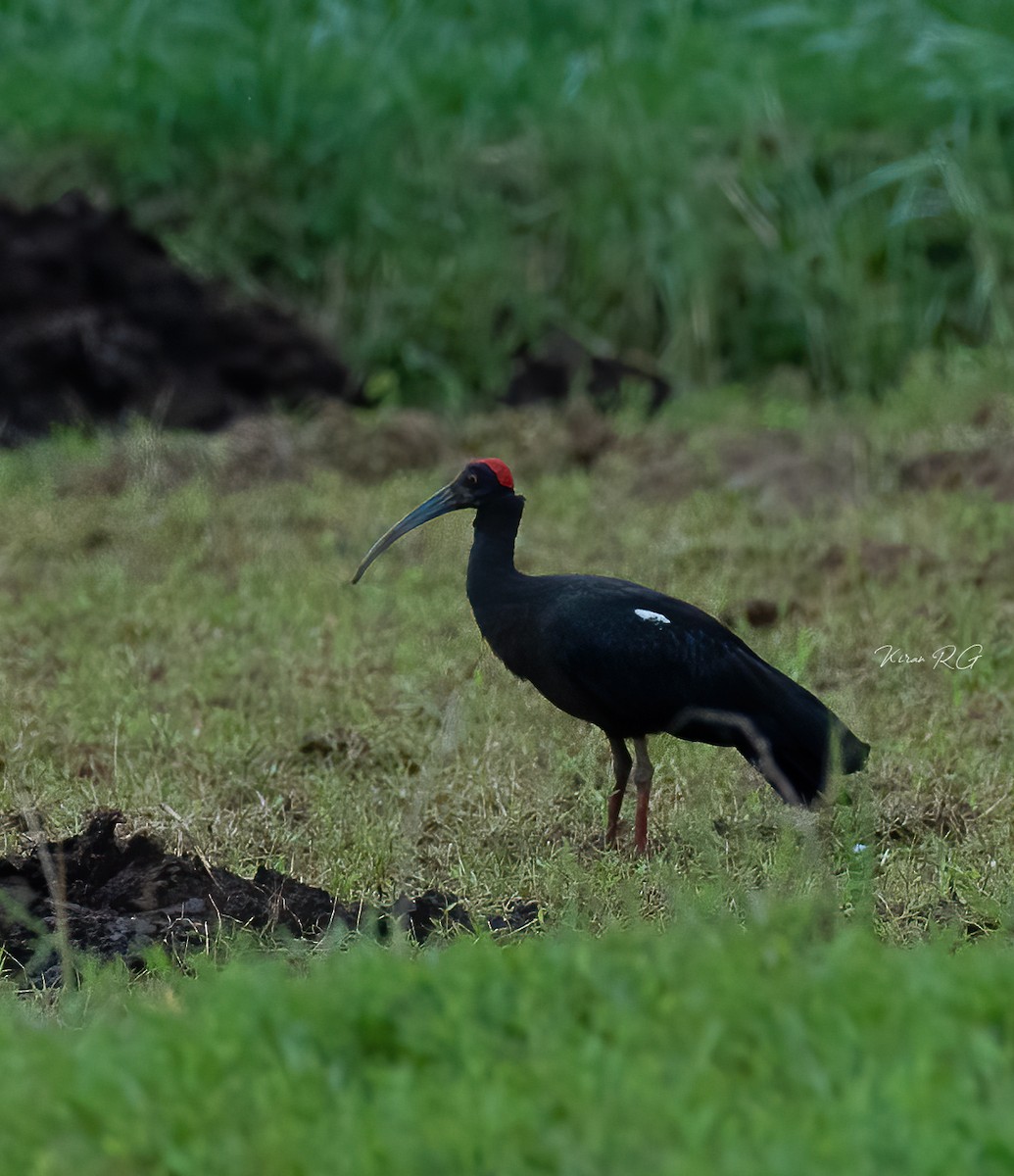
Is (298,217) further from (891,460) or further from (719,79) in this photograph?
(891,460)

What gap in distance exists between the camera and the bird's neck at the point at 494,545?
16.0 ft

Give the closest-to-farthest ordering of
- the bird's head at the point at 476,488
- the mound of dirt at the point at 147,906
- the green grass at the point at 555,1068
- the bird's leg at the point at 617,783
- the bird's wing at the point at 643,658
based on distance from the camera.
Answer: the green grass at the point at 555,1068
the mound of dirt at the point at 147,906
the bird's wing at the point at 643,658
the bird's leg at the point at 617,783
the bird's head at the point at 476,488

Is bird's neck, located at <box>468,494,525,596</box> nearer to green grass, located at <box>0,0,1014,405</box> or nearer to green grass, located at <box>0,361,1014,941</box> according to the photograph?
green grass, located at <box>0,361,1014,941</box>

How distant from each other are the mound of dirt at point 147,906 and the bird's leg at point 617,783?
479 mm

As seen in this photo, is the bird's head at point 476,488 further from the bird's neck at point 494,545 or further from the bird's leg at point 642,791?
the bird's leg at point 642,791

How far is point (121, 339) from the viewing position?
10.0 m

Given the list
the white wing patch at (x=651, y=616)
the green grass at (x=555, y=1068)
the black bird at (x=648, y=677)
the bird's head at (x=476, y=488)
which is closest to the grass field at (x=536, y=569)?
the green grass at (x=555, y=1068)

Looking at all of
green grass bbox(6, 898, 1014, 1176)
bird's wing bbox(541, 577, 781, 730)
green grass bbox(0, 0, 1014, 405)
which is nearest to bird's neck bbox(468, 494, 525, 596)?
bird's wing bbox(541, 577, 781, 730)

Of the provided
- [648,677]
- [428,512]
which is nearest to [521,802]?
[648,677]

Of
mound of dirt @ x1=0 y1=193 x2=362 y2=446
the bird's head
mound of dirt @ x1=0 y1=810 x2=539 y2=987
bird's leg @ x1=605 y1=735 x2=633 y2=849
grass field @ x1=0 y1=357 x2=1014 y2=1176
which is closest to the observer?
grass field @ x1=0 y1=357 x2=1014 y2=1176

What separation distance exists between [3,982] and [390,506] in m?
4.62

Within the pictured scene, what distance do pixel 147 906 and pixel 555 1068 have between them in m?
1.96

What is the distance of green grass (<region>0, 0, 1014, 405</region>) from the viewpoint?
10.7m

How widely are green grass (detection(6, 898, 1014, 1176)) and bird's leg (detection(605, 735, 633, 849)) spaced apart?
1720 millimetres
